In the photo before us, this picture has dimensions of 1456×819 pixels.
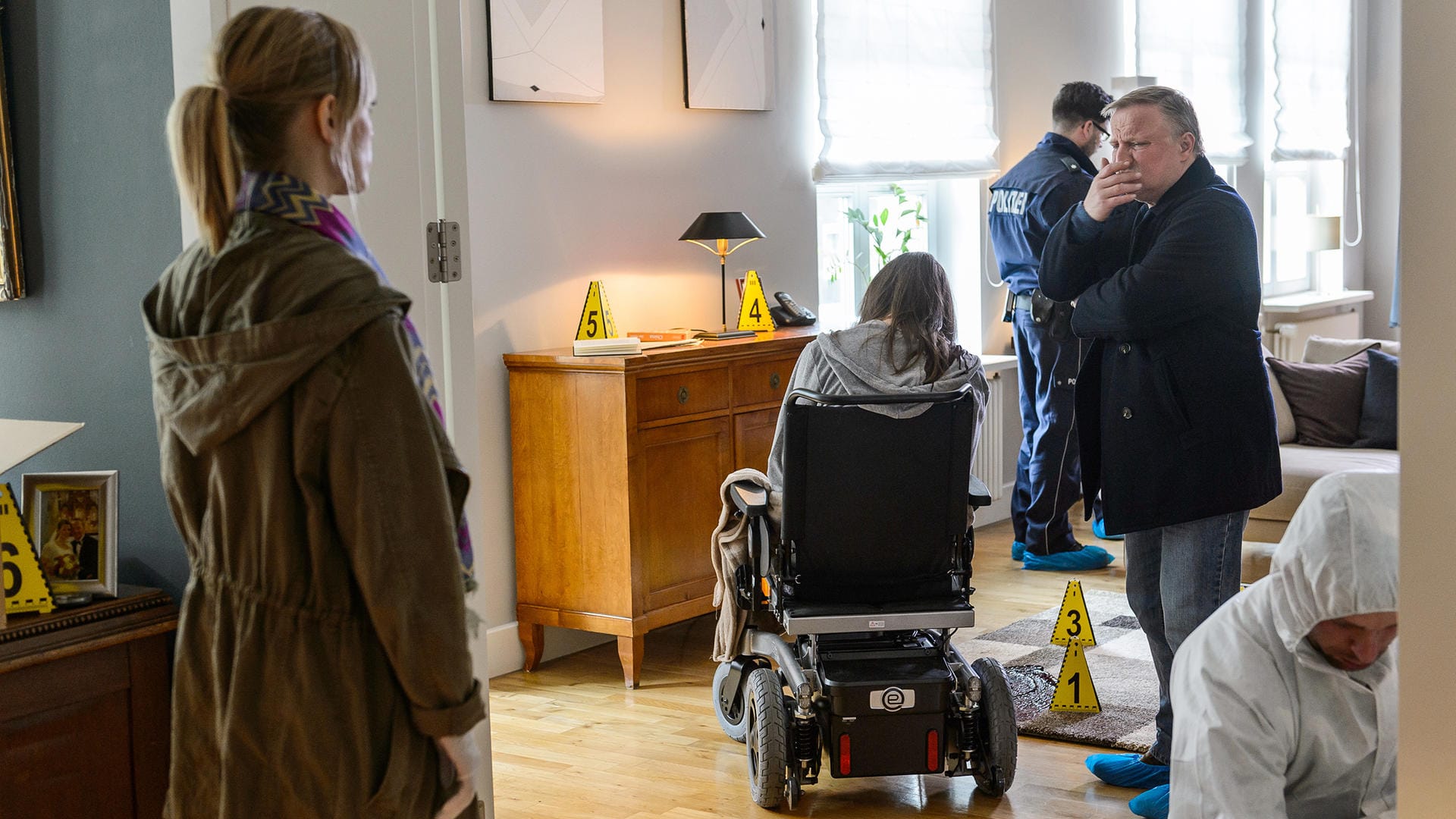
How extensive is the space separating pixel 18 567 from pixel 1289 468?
4098 millimetres

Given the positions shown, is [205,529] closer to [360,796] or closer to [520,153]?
[360,796]

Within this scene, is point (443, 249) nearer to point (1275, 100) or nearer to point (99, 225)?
point (99, 225)

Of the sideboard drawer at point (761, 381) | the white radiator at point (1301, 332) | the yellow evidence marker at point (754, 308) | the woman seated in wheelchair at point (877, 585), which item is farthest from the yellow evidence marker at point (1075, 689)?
the white radiator at point (1301, 332)

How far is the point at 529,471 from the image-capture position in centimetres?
444

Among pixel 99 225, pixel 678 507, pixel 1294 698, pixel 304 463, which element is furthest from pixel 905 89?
pixel 304 463

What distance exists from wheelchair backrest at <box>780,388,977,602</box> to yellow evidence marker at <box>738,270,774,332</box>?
1685 millimetres

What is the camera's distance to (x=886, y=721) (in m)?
3.14

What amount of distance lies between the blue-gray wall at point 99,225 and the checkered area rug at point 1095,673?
7.61 ft

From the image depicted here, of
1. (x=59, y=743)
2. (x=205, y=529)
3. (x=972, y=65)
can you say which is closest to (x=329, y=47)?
(x=205, y=529)

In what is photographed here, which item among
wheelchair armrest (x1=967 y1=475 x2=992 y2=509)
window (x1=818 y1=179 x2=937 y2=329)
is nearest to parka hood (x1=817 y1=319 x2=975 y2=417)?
wheelchair armrest (x1=967 y1=475 x2=992 y2=509)

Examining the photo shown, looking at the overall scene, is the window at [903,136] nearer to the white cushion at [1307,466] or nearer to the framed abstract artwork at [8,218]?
the white cushion at [1307,466]

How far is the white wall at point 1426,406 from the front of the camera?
4.09 feet

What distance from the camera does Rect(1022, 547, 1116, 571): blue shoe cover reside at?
5.69 meters

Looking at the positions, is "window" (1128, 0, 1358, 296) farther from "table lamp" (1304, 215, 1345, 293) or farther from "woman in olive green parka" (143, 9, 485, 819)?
"woman in olive green parka" (143, 9, 485, 819)
